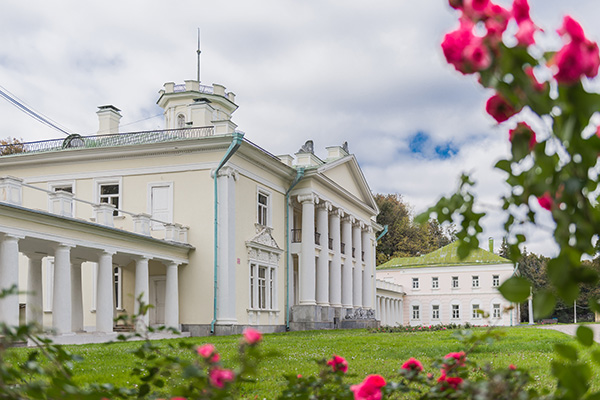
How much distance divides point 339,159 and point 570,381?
34.2 m

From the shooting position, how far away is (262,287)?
96.0 feet

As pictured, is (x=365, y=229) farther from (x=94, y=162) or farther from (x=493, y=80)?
(x=493, y=80)

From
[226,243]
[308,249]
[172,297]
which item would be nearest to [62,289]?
[172,297]

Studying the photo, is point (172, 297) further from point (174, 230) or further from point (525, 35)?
point (525, 35)

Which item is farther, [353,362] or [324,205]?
[324,205]

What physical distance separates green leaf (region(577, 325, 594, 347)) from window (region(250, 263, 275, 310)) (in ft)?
86.3

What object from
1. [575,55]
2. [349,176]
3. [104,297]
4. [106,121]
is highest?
[106,121]

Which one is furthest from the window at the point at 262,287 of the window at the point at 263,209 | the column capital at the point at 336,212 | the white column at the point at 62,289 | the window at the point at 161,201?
the white column at the point at 62,289

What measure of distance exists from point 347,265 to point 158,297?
13.6m

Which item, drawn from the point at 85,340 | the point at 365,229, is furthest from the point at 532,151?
the point at 365,229

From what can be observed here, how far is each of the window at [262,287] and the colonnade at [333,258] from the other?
2113 millimetres

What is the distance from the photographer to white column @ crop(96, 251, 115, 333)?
2142cm

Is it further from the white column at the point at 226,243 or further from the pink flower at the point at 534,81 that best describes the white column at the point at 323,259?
the pink flower at the point at 534,81

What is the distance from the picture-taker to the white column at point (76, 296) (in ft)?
78.8
